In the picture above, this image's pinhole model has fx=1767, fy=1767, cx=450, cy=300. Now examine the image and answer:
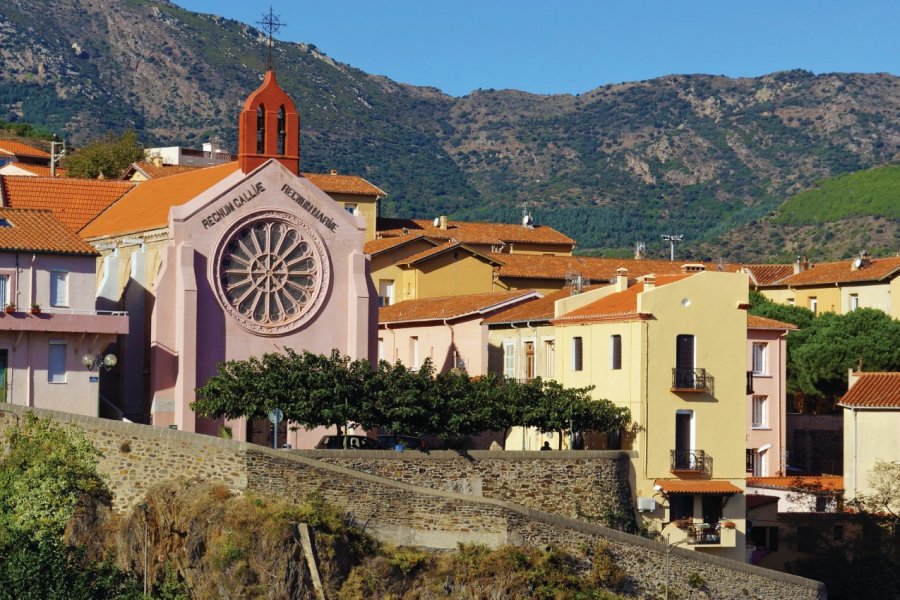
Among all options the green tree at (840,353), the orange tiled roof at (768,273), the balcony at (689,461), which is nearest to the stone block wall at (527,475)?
the balcony at (689,461)

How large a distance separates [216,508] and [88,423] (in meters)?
4.71

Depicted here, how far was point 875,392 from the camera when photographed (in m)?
64.6

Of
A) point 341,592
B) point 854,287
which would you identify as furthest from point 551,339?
point 854,287

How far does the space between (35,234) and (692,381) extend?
2157 cm

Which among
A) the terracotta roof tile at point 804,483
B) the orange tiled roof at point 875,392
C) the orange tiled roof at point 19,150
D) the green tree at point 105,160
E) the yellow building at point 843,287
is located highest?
the orange tiled roof at point 19,150

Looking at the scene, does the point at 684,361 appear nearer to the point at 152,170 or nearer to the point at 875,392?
the point at 875,392

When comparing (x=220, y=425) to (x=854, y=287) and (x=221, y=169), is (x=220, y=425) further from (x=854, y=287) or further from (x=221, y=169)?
(x=854, y=287)

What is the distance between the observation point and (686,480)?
188ft

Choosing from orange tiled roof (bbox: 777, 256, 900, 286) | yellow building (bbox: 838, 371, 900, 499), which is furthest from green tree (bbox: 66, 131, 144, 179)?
yellow building (bbox: 838, 371, 900, 499)

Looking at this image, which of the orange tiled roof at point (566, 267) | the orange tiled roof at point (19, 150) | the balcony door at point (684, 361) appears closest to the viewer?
the balcony door at point (684, 361)

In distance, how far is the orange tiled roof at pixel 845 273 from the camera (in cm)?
9394

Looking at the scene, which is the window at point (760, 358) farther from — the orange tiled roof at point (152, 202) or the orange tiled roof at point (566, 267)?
the orange tiled roof at point (152, 202)

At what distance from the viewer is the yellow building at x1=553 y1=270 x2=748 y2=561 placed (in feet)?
186

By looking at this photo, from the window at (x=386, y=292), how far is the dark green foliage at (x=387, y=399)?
25.7 meters
